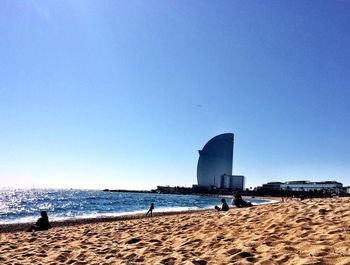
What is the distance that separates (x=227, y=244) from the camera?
7102 millimetres

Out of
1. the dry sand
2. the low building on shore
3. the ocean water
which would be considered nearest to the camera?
the dry sand

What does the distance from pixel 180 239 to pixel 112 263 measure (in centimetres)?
205

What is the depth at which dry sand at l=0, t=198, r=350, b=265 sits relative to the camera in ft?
19.0

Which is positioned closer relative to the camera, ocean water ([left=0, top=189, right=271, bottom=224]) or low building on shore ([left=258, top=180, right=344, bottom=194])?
ocean water ([left=0, top=189, right=271, bottom=224])

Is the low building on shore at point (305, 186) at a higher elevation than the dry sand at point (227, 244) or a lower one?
higher

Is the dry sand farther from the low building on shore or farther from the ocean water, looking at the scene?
the low building on shore

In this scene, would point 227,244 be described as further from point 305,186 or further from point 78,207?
point 305,186

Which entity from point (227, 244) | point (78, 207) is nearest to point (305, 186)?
point (78, 207)

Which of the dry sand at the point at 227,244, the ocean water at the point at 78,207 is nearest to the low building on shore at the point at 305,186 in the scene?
the ocean water at the point at 78,207

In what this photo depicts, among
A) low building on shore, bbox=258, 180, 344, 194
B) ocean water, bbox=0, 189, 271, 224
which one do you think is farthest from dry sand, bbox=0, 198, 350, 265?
low building on shore, bbox=258, 180, 344, 194

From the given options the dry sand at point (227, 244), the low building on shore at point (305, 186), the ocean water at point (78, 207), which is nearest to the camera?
the dry sand at point (227, 244)

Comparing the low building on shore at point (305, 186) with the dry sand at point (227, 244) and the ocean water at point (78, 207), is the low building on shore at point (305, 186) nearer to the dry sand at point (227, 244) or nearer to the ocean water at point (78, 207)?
the ocean water at point (78, 207)

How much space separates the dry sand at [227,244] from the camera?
5.79m

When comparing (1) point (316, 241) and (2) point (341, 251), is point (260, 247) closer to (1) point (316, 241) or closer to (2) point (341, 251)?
(1) point (316, 241)
